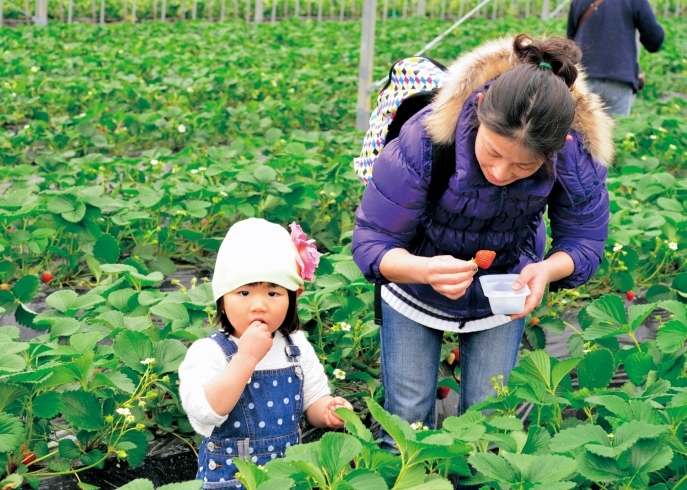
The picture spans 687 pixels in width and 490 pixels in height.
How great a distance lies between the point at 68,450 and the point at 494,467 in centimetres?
121

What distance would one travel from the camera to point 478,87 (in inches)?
83.9

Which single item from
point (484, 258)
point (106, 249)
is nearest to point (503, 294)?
point (484, 258)

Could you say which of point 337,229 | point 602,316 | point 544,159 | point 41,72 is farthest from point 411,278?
point 41,72

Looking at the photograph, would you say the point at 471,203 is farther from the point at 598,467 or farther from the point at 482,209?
the point at 598,467

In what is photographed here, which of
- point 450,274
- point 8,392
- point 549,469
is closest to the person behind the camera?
point 549,469

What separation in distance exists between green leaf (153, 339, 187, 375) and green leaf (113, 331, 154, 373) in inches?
1.0

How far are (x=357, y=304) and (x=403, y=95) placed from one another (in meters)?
0.96

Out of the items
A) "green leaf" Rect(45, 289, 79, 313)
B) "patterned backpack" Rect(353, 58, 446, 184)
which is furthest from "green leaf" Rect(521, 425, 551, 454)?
"green leaf" Rect(45, 289, 79, 313)

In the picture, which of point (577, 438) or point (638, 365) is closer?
point (577, 438)

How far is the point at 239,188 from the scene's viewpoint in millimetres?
4625

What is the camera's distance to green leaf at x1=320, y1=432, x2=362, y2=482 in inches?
67.5

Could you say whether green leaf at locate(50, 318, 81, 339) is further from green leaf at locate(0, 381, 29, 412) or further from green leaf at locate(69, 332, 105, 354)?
green leaf at locate(0, 381, 29, 412)

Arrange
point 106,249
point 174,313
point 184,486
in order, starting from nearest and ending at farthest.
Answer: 1. point 184,486
2. point 174,313
3. point 106,249

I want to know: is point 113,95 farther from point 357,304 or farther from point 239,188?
point 357,304
